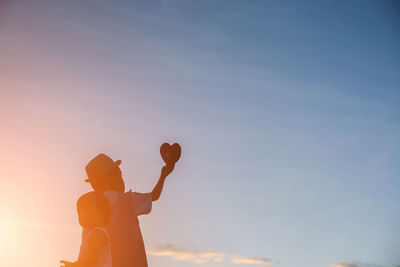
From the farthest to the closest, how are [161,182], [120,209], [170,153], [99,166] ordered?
[170,153]
[161,182]
[99,166]
[120,209]

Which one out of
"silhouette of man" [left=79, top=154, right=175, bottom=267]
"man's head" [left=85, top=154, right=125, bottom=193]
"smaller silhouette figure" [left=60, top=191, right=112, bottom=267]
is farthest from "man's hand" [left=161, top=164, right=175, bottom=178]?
"smaller silhouette figure" [left=60, top=191, right=112, bottom=267]

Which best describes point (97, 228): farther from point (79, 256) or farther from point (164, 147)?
point (164, 147)

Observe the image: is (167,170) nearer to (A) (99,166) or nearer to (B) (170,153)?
(B) (170,153)

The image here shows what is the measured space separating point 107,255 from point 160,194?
152cm

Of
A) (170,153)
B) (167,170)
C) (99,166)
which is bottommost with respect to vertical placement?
(99,166)

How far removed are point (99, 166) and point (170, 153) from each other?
1.45 meters

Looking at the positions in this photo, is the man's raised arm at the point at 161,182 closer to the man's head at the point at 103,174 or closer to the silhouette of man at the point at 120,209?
the silhouette of man at the point at 120,209

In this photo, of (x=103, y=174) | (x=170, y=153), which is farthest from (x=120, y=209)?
(x=170, y=153)

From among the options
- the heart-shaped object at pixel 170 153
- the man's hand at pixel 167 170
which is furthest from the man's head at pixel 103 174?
the heart-shaped object at pixel 170 153

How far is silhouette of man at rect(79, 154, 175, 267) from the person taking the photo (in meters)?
7.62

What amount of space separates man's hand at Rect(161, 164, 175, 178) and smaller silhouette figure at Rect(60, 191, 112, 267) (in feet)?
4.94

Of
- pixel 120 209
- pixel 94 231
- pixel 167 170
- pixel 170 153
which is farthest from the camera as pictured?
pixel 170 153

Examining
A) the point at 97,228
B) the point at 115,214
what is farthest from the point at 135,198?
the point at 97,228

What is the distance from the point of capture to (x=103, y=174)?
311 inches
